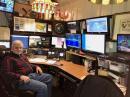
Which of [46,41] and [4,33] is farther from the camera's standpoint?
[46,41]

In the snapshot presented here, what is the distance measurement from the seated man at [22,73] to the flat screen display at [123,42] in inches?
46.0

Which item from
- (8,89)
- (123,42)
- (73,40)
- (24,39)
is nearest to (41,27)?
(24,39)

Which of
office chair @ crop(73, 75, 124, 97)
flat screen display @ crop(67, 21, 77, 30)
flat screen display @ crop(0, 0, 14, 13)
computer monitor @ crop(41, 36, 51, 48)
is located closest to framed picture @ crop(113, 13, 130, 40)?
flat screen display @ crop(67, 21, 77, 30)

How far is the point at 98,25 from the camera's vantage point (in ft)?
10.5

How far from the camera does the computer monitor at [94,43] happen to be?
309 centimetres

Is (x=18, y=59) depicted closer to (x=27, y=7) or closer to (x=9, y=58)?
(x=9, y=58)

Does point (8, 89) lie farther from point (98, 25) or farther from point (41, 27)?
point (41, 27)

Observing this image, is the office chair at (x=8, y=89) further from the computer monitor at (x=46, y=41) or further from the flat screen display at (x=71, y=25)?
the flat screen display at (x=71, y=25)

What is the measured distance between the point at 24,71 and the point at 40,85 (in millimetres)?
387

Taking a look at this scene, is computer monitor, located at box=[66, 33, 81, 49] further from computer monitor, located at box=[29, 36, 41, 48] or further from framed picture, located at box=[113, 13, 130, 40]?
framed picture, located at box=[113, 13, 130, 40]

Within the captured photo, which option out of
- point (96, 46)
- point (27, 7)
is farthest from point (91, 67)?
point (27, 7)

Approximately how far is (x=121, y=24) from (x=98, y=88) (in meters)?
1.64

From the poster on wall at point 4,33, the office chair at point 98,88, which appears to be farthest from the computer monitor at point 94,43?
the office chair at point 98,88

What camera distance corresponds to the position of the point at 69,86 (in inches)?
139
